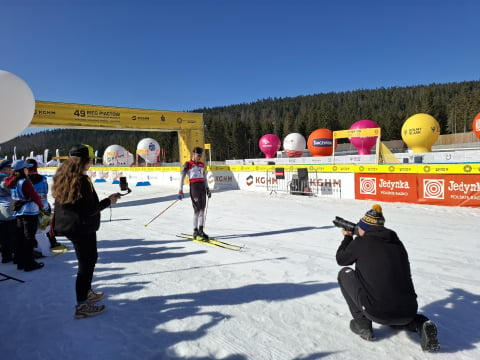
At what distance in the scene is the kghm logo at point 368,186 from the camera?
10.5 metres

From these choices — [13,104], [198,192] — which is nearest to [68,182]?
[13,104]

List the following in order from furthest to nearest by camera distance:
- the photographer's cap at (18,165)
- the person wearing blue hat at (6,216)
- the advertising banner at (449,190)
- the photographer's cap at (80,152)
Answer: the advertising banner at (449,190)
the person wearing blue hat at (6,216)
the photographer's cap at (18,165)
the photographer's cap at (80,152)

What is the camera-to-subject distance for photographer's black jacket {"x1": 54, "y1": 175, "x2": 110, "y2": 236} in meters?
2.53

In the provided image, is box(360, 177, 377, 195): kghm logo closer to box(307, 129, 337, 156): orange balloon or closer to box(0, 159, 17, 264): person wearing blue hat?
box(0, 159, 17, 264): person wearing blue hat

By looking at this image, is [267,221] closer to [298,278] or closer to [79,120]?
[298,278]

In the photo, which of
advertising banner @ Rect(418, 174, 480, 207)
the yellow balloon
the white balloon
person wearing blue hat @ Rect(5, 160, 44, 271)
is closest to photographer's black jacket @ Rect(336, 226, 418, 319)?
person wearing blue hat @ Rect(5, 160, 44, 271)

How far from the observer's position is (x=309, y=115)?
215 ft

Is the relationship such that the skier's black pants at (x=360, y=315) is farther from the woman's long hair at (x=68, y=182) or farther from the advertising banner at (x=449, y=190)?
the advertising banner at (x=449, y=190)

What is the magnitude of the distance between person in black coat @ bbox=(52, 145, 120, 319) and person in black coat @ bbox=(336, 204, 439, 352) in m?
2.37

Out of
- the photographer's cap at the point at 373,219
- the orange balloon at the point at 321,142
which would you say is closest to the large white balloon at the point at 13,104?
the photographer's cap at the point at 373,219

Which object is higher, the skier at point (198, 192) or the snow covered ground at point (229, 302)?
the skier at point (198, 192)

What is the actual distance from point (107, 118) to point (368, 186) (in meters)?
12.5

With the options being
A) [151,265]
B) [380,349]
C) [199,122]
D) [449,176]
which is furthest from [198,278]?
[199,122]

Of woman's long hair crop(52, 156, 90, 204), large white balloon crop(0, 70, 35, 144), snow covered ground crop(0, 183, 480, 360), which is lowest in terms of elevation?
snow covered ground crop(0, 183, 480, 360)
